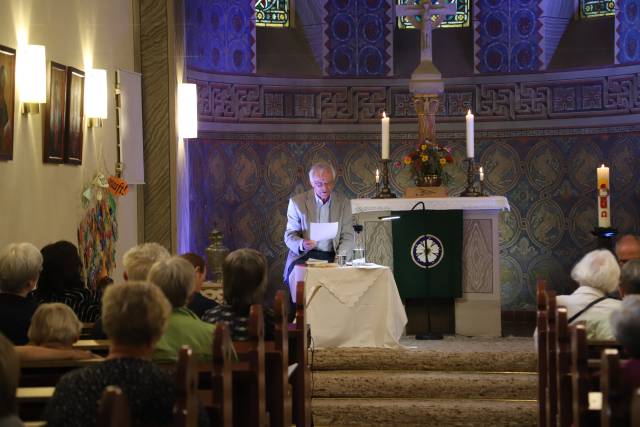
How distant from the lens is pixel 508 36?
1078cm

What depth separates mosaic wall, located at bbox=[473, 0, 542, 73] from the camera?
10.7 metres

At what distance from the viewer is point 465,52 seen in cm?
1089

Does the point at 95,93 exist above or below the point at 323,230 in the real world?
above

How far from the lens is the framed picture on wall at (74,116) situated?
674cm

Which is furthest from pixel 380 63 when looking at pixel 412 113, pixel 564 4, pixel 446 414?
pixel 446 414

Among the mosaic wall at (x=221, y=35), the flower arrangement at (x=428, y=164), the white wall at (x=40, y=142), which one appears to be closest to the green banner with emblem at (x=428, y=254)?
the flower arrangement at (x=428, y=164)

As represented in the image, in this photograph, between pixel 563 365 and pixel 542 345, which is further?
pixel 542 345

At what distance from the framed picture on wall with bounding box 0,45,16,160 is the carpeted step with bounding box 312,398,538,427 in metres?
2.72

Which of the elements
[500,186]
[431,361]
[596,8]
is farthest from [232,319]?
[596,8]

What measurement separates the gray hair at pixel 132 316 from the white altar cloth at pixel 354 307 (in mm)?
4625

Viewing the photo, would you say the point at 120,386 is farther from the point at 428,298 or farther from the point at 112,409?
the point at 428,298

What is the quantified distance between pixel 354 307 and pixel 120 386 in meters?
A: 4.85

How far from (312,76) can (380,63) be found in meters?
0.72

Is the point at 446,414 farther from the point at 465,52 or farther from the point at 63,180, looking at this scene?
the point at 465,52
